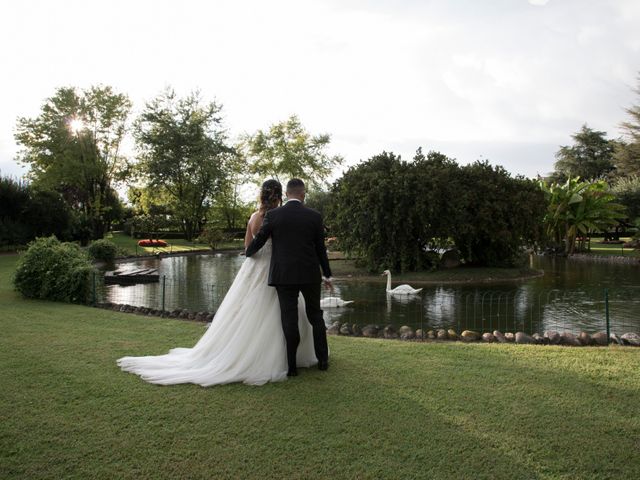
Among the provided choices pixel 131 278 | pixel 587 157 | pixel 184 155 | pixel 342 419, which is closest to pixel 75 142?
pixel 184 155

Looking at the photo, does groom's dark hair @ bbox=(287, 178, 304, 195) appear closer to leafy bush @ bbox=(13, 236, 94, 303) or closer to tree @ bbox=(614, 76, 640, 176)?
leafy bush @ bbox=(13, 236, 94, 303)

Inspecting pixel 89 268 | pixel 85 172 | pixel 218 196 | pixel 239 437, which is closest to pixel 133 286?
pixel 89 268

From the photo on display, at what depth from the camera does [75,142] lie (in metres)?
39.6

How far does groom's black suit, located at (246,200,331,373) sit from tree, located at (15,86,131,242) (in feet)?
119

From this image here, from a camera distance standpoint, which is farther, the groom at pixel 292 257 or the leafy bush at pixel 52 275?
the leafy bush at pixel 52 275

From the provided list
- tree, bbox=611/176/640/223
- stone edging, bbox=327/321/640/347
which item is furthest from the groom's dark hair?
tree, bbox=611/176/640/223

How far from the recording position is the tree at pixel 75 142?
38812 mm

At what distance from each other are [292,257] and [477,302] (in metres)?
10.4

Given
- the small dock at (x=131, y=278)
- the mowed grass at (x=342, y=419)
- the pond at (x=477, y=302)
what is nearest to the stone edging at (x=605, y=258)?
the pond at (x=477, y=302)

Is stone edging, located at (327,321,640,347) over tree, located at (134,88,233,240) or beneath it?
beneath

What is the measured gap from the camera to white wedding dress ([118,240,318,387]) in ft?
16.1

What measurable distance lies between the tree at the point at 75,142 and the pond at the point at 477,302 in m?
23.8

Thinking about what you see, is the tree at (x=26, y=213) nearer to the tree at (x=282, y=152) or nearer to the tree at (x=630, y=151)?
the tree at (x=282, y=152)

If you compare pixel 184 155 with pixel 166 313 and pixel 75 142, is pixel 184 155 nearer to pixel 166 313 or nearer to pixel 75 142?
pixel 75 142
